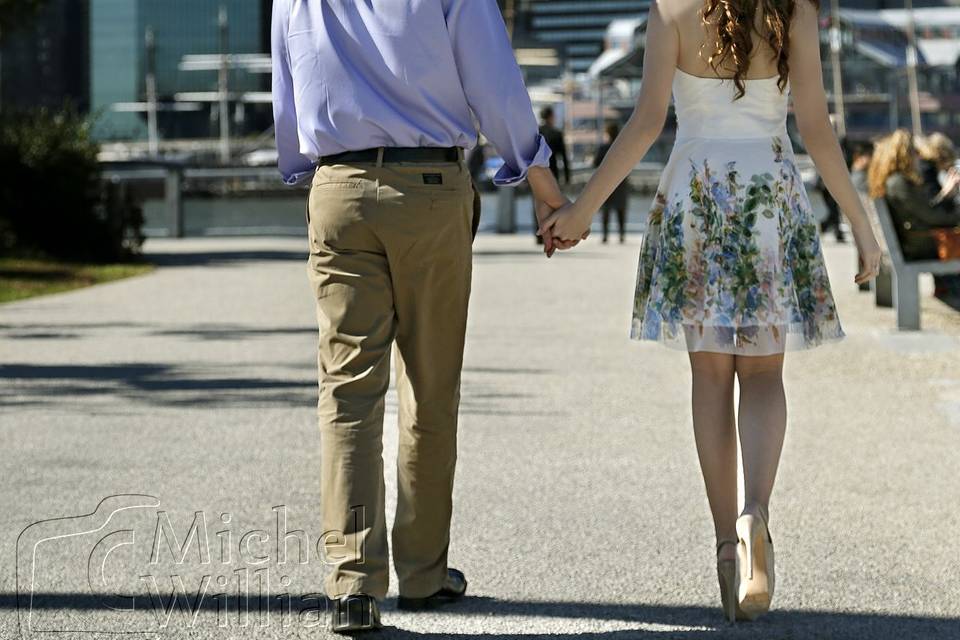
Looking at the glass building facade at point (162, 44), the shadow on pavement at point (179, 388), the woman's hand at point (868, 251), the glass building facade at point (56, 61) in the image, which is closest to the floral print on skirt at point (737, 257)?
the woman's hand at point (868, 251)

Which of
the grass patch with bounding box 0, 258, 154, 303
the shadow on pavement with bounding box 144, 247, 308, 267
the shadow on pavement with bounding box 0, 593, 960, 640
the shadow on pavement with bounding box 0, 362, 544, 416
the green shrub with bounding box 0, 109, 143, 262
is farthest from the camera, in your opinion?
the shadow on pavement with bounding box 144, 247, 308, 267

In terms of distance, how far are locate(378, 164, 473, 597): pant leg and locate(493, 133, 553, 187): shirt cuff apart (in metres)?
0.13

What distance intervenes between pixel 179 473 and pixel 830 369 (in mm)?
4655

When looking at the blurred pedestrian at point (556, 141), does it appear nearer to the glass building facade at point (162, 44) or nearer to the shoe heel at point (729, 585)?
the shoe heel at point (729, 585)

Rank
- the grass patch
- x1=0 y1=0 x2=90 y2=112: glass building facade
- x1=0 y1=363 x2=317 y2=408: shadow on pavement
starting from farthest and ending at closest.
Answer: x1=0 y1=0 x2=90 y2=112: glass building facade < the grass patch < x1=0 y1=363 x2=317 y2=408: shadow on pavement

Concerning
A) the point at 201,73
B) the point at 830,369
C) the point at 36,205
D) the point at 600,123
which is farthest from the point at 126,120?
the point at 830,369

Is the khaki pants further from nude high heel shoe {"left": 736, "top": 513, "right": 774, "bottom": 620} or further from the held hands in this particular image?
nude high heel shoe {"left": 736, "top": 513, "right": 774, "bottom": 620}

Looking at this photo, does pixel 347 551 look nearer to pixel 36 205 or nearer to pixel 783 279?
pixel 783 279

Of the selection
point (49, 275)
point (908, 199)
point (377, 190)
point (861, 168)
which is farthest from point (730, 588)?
point (49, 275)

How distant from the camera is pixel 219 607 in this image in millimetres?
4500

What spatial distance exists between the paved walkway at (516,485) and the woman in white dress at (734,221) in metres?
0.48

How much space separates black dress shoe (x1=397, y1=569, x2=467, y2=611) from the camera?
4.46 m

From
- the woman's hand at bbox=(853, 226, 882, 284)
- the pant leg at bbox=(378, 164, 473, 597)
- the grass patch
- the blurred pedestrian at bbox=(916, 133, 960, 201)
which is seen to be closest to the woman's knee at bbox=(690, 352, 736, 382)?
the woman's hand at bbox=(853, 226, 882, 284)

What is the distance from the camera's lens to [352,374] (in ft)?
13.6
